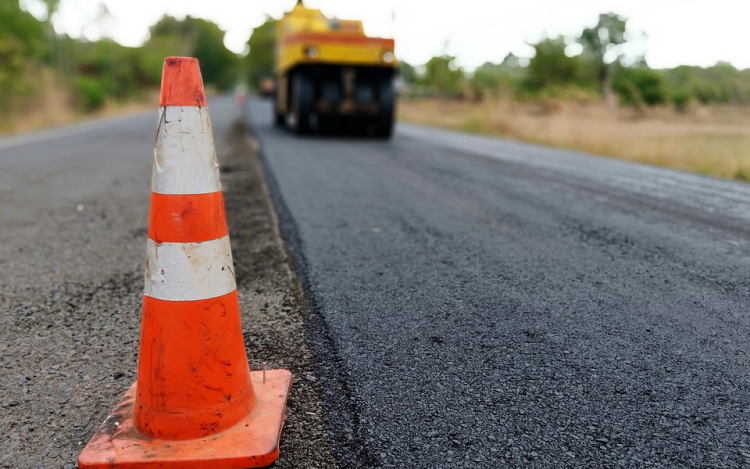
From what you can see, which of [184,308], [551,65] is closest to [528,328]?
[184,308]

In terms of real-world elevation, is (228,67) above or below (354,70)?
above

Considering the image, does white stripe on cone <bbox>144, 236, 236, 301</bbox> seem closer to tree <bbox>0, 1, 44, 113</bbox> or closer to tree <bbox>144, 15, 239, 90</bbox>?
tree <bbox>0, 1, 44, 113</bbox>

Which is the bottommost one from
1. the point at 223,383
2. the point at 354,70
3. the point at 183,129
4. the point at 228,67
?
the point at 223,383

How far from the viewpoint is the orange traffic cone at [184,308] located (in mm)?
1620

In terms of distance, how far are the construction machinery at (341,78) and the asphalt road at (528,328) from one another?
6.71 m

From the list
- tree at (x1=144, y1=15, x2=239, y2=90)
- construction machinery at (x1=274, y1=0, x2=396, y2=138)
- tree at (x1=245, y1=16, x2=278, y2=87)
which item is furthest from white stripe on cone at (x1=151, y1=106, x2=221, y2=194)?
tree at (x1=144, y1=15, x2=239, y2=90)

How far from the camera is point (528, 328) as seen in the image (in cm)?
231

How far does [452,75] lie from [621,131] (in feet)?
51.8

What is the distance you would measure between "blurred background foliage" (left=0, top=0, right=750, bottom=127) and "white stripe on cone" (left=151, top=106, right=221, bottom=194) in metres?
14.1

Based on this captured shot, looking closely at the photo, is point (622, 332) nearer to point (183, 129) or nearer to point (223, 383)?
point (223, 383)

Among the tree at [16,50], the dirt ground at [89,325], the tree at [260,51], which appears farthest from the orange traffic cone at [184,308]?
the tree at [260,51]

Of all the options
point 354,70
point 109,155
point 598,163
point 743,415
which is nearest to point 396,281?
point 743,415

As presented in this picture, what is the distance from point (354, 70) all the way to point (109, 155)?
4942mm

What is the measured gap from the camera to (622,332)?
227 centimetres
